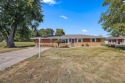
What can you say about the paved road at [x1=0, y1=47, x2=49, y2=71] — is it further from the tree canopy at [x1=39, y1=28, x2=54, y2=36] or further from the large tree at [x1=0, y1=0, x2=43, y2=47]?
the tree canopy at [x1=39, y1=28, x2=54, y2=36]

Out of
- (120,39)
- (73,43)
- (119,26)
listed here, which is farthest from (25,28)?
(120,39)

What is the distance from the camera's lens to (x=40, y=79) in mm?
6555

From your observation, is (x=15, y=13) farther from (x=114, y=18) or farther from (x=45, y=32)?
(x=45, y=32)

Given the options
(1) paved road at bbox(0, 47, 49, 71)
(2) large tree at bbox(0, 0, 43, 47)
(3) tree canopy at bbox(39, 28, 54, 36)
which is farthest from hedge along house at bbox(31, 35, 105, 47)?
(3) tree canopy at bbox(39, 28, 54, 36)

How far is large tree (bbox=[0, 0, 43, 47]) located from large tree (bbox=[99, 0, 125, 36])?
14709 millimetres

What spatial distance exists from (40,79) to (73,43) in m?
27.0

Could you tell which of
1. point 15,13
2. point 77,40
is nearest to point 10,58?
point 15,13

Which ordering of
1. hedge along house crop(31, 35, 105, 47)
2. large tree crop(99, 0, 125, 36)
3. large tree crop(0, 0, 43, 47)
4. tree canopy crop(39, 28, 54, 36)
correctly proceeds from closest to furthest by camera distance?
large tree crop(99, 0, 125, 36) → large tree crop(0, 0, 43, 47) → hedge along house crop(31, 35, 105, 47) → tree canopy crop(39, 28, 54, 36)

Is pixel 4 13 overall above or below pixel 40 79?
above

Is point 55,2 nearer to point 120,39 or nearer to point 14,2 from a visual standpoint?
point 14,2

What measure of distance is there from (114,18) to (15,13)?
19.7 meters

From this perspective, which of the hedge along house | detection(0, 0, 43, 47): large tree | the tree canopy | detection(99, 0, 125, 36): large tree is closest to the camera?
detection(99, 0, 125, 36): large tree

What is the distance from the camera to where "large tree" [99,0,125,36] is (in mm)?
21997

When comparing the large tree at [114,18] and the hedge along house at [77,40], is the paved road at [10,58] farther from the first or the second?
the hedge along house at [77,40]
